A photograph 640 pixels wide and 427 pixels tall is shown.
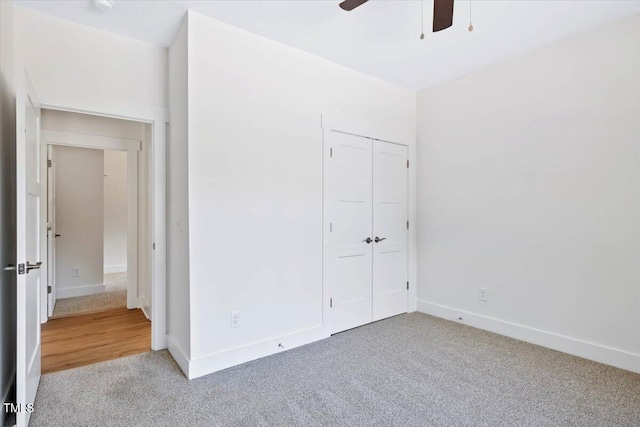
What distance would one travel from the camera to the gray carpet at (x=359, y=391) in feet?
6.52

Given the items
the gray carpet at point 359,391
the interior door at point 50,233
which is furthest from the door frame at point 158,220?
the interior door at point 50,233

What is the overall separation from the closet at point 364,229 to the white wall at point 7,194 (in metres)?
2.38

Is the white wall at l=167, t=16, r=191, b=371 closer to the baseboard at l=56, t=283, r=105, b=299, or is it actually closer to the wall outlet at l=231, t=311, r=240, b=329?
the wall outlet at l=231, t=311, r=240, b=329

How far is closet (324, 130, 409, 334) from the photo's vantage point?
3348mm

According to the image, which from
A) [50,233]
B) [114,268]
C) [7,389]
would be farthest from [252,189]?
[114,268]

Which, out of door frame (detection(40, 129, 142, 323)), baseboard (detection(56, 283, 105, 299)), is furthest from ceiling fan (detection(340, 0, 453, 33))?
baseboard (detection(56, 283, 105, 299))

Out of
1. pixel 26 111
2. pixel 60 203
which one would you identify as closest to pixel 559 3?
pixel 26 111

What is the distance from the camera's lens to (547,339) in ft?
9.94

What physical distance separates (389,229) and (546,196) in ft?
5.17

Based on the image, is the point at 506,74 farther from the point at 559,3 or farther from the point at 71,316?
the point at 71,316

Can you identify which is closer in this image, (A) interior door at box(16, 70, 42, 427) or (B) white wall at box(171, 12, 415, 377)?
(A) interior door at box(16, 70, 42, 427)

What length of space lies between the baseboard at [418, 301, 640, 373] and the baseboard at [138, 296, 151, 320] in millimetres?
3353

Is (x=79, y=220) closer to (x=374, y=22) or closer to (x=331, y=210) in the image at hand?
(x=331, y=210)

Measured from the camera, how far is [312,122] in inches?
126
